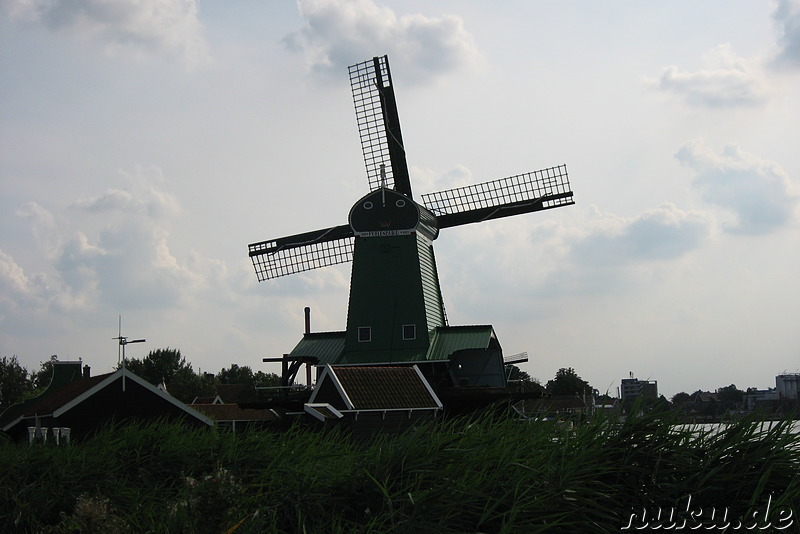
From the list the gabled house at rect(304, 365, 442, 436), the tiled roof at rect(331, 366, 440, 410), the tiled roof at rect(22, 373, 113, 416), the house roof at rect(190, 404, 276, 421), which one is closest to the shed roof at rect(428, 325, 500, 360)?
the tiled roof at rect(331, 366, 440, 410)

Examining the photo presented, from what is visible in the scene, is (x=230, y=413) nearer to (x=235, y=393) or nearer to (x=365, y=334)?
(x=365, y=334)

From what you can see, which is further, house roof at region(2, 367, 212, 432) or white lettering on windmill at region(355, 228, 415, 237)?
white lettering on windmill at region(355, 228, 415, 237)

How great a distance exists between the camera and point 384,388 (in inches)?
1094

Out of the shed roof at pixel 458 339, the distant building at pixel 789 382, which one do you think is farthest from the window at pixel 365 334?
the distant building at pixel 789 382

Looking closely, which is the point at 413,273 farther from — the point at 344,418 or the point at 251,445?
the point at 251,445

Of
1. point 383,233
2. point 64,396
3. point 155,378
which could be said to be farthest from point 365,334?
point 155,378

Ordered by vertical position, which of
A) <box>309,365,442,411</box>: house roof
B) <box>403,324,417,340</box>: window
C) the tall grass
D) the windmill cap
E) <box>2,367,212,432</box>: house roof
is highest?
the windmill cap

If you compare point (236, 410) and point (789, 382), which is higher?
point (236, 410)

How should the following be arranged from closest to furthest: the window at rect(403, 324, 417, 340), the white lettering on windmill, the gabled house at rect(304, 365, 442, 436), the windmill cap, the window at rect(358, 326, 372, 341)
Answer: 1. the gabled house at rect(304, 365, 442, 436)
2. the window at rect(403, 324, 417, 340)
3. the window at rect(358, 326, 372, 341)
4. the white lettering on windmill
5. the windmill cap

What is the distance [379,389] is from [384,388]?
193mm

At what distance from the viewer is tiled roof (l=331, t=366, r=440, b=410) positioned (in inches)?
1062

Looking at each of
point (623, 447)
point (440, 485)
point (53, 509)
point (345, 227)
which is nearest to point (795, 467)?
point (623, 447)

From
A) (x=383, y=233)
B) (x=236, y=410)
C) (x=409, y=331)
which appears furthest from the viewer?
(x=236, y=410)

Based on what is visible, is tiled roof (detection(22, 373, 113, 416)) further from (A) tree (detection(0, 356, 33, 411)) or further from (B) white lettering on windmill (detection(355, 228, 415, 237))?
(A) tree (detection(0, 356, 33, 411))
